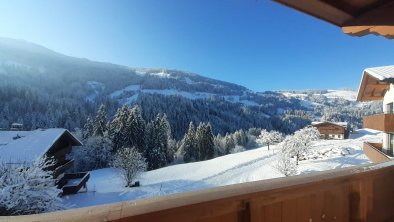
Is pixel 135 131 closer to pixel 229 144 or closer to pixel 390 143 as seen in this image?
pixel 229 144

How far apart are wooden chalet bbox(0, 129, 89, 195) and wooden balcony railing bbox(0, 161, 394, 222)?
15029 mm

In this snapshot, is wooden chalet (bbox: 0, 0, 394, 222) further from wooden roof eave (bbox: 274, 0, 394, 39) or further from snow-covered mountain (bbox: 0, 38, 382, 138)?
snow-covered mountain (bbox: 0, 38, 382, 138)

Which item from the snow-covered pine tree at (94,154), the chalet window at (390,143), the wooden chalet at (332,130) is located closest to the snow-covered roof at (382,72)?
the chalet window at (390,143)

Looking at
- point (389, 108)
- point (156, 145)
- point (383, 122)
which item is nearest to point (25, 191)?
point (383, 122)

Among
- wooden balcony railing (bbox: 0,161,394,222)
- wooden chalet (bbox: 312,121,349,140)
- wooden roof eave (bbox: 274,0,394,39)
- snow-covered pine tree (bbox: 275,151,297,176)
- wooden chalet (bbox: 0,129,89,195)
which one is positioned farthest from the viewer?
wooden chalet (bbox: 312,121,349,140)

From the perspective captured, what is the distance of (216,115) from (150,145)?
195 feet

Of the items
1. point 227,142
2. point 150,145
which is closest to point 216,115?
point 227,142

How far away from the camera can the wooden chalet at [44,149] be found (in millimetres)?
15273

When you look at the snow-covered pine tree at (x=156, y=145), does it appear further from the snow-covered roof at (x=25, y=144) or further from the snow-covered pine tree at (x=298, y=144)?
the snow-covered roof at (x=25, y=144)

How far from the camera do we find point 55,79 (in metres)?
123

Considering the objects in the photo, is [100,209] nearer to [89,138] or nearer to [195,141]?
[89,138]

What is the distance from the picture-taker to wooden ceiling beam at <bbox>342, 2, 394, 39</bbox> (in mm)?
2018

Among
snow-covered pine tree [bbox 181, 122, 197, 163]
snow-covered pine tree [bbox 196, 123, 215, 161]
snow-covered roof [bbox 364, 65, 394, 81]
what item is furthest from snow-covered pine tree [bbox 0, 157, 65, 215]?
snow-covered pine tree [bbox 196, 123, 215, 161]

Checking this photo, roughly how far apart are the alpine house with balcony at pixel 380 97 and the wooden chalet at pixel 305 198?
8.56m
